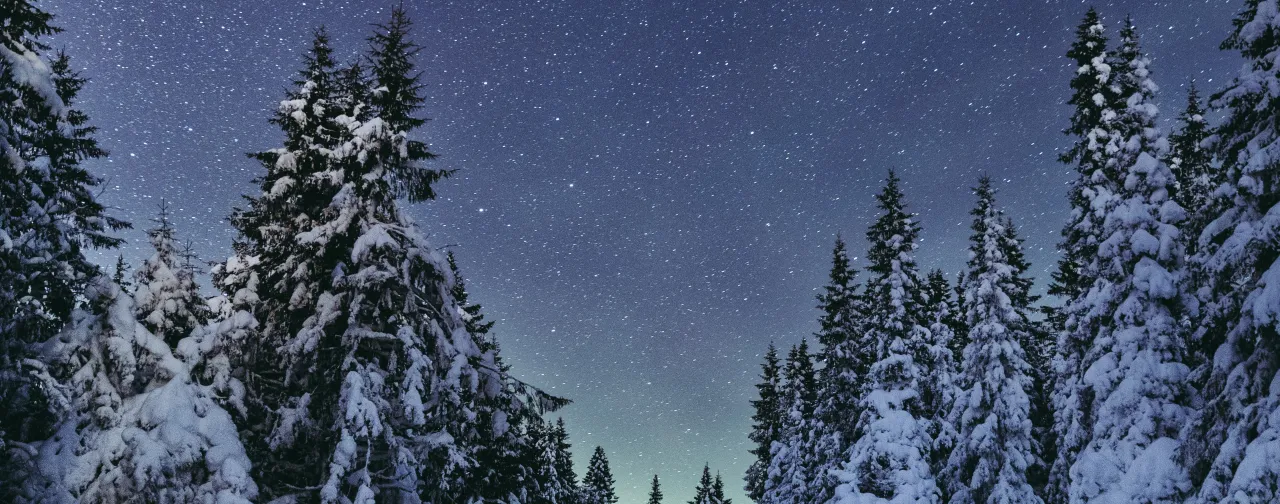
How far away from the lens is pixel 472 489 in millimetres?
21031

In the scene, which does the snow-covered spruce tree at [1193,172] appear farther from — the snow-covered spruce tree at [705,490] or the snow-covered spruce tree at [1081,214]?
the snow-covered spruce tree at [705,490]

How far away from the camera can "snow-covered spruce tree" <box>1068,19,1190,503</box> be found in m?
15.2

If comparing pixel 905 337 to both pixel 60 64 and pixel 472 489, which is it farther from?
pixel 60 64

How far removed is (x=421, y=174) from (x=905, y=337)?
18.5 meters

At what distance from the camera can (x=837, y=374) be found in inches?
1129

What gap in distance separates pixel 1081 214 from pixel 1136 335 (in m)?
4.75

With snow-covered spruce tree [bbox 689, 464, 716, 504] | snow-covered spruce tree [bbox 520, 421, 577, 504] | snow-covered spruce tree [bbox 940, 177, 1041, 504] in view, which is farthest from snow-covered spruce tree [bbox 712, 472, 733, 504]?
snow-covered spruce tree [bbox 940, 177, 1041, 504]

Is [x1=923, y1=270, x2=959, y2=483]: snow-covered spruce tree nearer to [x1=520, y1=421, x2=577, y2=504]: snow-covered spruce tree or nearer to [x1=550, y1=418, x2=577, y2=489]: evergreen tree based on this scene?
[x1=520, y1=421, x2=577, y2=504]: snow-covered spruce tree

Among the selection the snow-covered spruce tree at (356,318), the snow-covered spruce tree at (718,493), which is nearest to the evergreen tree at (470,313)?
the snow-covered spruce tree at (356,318)

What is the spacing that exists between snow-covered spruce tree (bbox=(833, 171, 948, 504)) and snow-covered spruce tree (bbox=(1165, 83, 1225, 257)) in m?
8.64

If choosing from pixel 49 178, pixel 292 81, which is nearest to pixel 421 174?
pixel 292 81

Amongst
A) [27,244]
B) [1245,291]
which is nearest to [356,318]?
[27,244]

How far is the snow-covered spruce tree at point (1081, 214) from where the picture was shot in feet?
59.1

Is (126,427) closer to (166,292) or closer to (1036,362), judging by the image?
(166,292)
